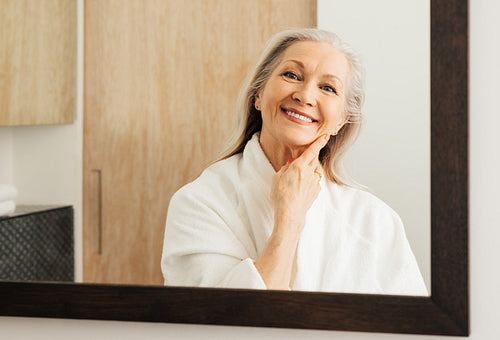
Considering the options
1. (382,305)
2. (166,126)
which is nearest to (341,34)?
(166,126)

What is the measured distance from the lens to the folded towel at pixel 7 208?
2.92 feet

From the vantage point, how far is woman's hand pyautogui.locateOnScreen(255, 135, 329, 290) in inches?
33.1

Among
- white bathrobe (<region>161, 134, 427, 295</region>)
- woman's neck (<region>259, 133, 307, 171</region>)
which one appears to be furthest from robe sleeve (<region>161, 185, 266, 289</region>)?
woman's neck (<region>259, 133, 307, 171</region>)

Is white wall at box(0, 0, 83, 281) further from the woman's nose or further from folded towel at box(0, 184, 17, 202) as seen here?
the woman's nose

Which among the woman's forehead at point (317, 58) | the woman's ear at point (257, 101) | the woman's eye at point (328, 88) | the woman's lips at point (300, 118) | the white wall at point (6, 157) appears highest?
the woman's forehead at point (317, 58)

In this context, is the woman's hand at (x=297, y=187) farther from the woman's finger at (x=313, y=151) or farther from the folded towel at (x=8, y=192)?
the folded towel at (x=8, y=192)

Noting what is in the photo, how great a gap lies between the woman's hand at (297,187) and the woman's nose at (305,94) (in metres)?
0.07

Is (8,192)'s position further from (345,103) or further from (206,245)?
(345,103)

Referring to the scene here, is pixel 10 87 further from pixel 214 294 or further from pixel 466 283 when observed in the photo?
pixel 466 283

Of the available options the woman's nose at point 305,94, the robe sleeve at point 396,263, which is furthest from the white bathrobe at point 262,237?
the woman's nose at point 305,94

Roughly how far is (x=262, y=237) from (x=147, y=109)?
1.00 ft

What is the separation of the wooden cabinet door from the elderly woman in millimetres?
37

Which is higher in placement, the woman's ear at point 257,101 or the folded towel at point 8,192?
the woman's ear at point 257,101

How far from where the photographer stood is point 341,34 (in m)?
0.84
